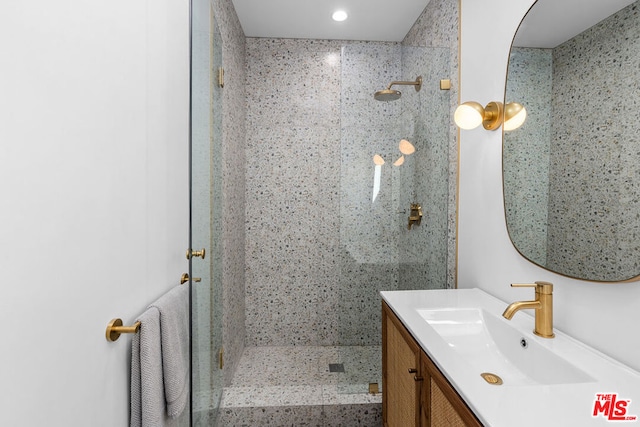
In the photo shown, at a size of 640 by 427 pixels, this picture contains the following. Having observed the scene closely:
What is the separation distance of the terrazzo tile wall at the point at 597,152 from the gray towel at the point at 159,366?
131 cm

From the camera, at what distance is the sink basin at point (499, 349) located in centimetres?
104

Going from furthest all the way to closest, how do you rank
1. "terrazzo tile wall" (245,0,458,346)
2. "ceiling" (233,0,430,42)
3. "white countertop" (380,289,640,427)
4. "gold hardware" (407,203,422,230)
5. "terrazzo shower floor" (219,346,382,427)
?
"terrazzo tile wall" (245,0,458,346)
"ceiling" (233,0,430,42)
"gold hardware" (407,203,422,230)
"terrazzo shower floor" (219,346,382,427)
"white countertop" (380,289,640,427)

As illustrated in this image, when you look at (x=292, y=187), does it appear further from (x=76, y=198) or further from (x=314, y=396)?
(x=76, y=198)

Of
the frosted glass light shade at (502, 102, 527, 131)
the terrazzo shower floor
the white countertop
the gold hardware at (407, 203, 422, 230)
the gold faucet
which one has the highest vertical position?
the frosted glass light shade at (502, 102, 527, 131)

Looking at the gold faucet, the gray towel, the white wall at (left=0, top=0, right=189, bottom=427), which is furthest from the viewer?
the gold faucet

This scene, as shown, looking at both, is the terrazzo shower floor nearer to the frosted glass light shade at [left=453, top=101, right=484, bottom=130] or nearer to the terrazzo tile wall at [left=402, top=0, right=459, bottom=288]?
the terrazzo tile wall at [left=402, top=0, right=459, bottom=288]

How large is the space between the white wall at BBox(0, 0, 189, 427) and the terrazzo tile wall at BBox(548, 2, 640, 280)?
1.38 meters

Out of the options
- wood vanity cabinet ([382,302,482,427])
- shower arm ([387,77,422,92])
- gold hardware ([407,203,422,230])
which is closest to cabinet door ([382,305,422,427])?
wood vanity cabinet ([382,302,482,427])

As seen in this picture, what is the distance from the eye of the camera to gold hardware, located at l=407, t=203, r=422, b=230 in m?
2.09

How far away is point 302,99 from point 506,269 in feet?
6.82

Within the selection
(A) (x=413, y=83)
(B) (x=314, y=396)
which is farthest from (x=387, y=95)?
(B) (x=314, y=396)

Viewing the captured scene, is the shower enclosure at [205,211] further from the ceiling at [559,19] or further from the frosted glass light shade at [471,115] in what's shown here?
the ceiling at [559,19]

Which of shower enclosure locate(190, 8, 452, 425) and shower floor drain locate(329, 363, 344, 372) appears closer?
shower enclosure locate(190, 8, 452, 425)

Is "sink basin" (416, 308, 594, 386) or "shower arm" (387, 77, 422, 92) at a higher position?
"shower arm" (387, 77, 422, 92)
